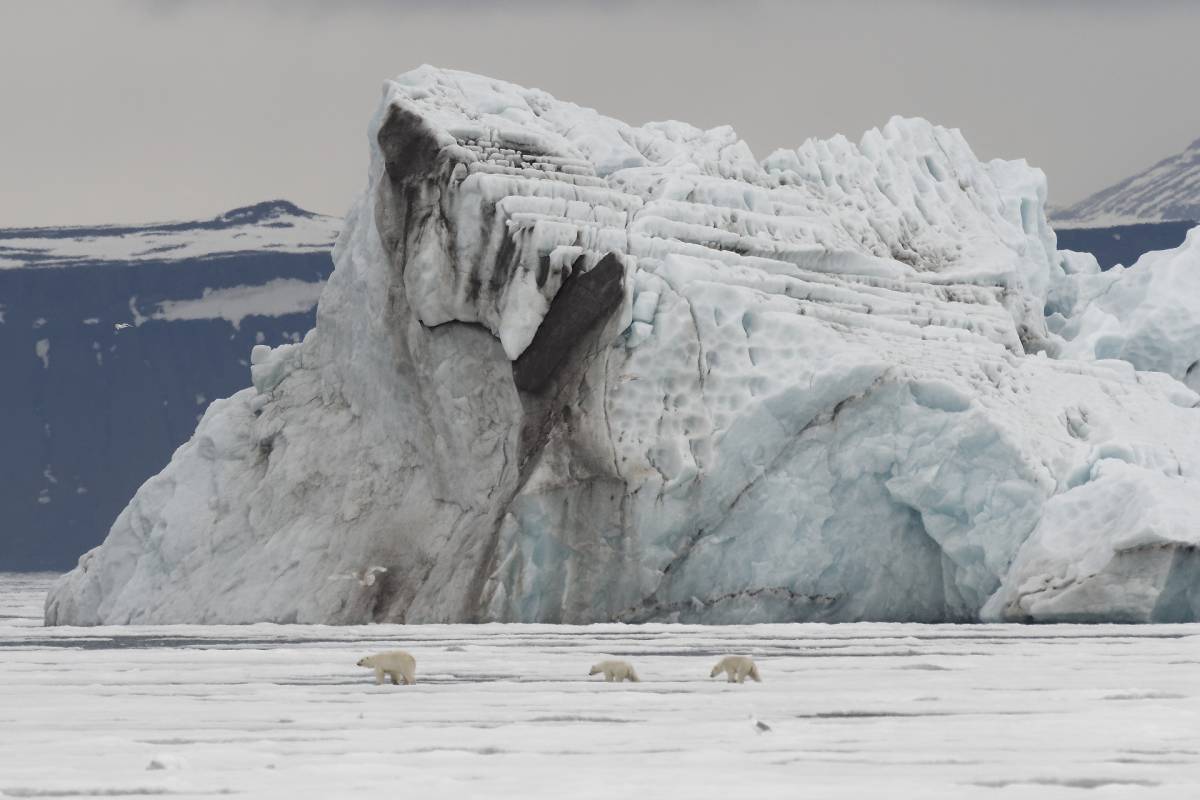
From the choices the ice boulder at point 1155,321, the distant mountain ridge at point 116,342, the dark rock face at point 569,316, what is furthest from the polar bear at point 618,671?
the distant mountain ridge at point 116,342

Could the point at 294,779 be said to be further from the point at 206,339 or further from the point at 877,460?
the point at 206,339

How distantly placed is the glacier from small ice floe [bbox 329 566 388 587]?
0.49 ft

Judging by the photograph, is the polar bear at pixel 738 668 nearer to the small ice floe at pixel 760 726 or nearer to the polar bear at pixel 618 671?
the polar bear at pixel 618 671

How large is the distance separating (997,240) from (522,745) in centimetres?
1904

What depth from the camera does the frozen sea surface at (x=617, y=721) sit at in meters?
9.33

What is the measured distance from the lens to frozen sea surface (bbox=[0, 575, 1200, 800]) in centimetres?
933

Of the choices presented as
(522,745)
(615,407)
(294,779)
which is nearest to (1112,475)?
(615,407)

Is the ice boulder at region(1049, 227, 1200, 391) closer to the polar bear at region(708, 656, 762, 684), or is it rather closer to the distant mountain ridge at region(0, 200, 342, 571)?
the polar bear at region(708, 656, 762, 684)

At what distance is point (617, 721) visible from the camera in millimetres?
11805

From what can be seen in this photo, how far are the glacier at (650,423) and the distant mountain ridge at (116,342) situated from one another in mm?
59635

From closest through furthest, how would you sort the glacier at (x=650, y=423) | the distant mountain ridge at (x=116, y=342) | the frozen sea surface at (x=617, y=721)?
1. the frozen sea surface at (x=617, y=721)
2. the glacier at (x=650, y=423)
3. the distant mountain ridge at (x=116, y=342)

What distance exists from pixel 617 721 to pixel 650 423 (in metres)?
10.8

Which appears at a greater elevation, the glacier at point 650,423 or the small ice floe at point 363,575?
the glacier at point 650,423

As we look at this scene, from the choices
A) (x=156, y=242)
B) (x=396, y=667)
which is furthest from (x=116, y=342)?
(x=396, y=667)
